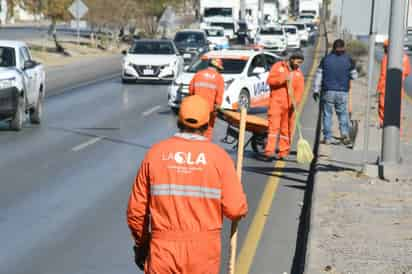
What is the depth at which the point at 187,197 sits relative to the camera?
18.5ft

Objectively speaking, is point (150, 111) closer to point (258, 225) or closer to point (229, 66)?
point (229, 66)

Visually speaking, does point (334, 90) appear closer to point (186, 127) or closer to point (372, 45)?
point (372, 45)

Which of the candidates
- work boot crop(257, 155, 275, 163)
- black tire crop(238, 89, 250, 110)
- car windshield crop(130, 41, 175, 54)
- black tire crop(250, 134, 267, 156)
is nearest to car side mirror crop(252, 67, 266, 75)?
black tire crop(238, 89, 250, 110)

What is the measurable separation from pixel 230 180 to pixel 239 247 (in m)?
4.54

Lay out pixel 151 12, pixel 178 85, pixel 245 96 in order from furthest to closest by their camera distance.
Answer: pixel 151 12 < pixel 178 85 < pixel 245 96

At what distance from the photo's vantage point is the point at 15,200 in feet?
41.1

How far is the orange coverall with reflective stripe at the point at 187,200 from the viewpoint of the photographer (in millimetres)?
5578

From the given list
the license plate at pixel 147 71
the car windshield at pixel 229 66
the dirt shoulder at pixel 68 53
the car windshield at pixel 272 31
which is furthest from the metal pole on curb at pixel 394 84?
the car windshield at pixel 272 31

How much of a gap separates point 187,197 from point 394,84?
9208 mm

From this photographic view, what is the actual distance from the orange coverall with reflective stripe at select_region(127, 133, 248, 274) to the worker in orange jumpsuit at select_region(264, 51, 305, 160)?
10.5m

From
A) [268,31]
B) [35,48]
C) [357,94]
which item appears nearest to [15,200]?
[357,94]

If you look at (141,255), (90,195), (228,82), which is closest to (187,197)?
(141,255)

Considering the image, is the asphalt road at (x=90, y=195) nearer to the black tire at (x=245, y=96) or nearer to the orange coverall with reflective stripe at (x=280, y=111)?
the orange coverall with reflective stripe at (x=280, y=111)

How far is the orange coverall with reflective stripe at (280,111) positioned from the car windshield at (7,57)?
21.9ft
